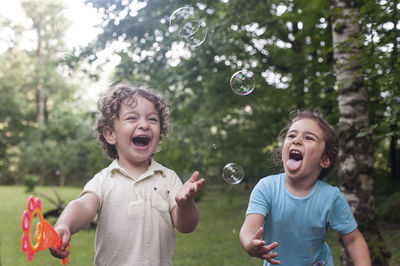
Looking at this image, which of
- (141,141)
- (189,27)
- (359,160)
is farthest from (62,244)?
(359,160)

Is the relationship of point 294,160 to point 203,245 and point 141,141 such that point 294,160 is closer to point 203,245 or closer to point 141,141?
point 141,141

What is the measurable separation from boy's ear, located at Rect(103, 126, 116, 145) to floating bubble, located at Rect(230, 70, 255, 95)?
1839 mm

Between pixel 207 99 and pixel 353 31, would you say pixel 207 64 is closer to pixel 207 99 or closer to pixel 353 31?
pixel 207 99

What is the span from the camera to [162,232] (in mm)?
2180

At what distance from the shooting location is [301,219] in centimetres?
222

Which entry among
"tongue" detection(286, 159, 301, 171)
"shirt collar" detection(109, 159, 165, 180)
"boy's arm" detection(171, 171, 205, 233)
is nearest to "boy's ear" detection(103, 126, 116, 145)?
"shirt collar" detection(109, 159, 165, 180)

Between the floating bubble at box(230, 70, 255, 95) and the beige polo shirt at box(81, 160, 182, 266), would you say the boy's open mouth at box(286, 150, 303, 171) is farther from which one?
the floating bubble at box(230, 70, 255, 95)

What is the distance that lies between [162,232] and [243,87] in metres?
2.21

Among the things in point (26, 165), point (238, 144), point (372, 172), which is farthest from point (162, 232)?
point (26, 165)

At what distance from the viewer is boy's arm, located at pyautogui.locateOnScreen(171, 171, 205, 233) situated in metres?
1.95

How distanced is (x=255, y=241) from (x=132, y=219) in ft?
2.11

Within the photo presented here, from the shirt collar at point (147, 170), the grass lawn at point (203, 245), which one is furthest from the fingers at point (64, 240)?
the grass lawn at point (203, 245)

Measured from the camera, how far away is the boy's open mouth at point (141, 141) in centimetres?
229

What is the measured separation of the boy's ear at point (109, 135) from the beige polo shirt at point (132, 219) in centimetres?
18
